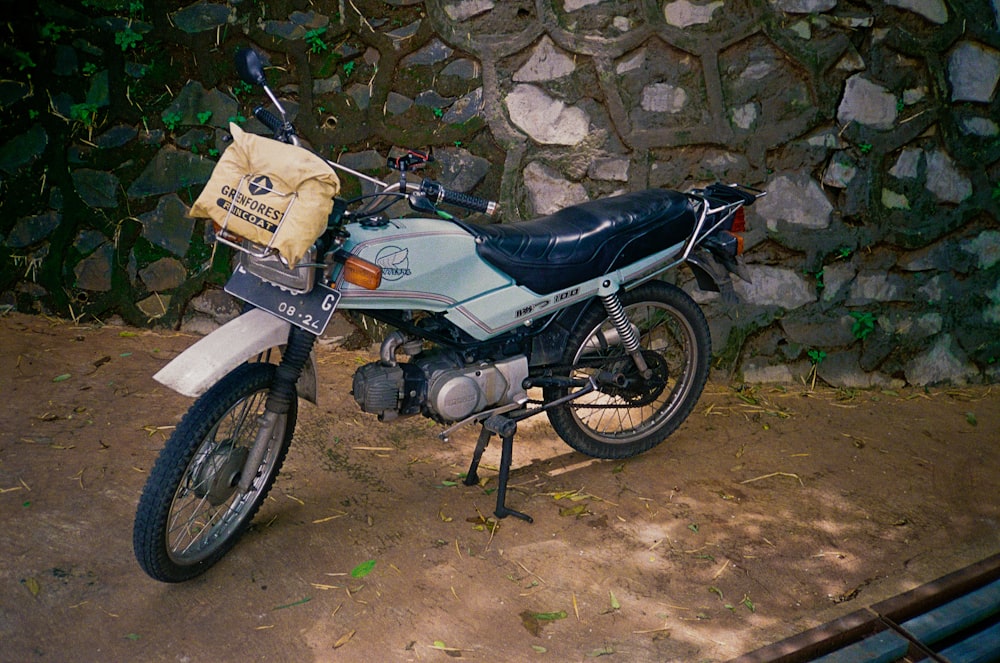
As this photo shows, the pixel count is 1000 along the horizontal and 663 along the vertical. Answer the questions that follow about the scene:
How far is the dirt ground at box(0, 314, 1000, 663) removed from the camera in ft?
8.86

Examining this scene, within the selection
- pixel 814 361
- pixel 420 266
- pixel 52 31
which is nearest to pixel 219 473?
pixel 420 266

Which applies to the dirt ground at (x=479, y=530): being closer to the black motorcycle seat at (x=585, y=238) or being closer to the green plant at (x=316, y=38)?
the black motorcycle seat at (x=585, y=238)

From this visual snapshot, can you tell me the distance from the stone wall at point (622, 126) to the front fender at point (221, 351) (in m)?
1.80

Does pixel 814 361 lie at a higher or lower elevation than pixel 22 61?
lower

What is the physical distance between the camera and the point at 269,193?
252cm

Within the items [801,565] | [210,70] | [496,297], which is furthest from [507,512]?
[210,70]

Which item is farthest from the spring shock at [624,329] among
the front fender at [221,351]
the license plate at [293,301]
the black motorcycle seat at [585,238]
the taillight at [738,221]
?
the front fender at [221,351]

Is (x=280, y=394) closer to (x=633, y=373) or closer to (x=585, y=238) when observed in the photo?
(x=585, y=238)

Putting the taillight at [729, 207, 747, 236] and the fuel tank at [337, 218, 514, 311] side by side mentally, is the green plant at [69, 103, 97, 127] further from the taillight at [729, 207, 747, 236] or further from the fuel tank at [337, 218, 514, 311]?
the taillight at [729, 207, 747, 236]

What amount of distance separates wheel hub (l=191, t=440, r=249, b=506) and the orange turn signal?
65 cm

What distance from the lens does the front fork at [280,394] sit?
2.86 m

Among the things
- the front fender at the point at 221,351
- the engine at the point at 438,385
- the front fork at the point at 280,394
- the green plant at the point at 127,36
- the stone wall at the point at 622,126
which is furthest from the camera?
the green plant at the point at 127,36

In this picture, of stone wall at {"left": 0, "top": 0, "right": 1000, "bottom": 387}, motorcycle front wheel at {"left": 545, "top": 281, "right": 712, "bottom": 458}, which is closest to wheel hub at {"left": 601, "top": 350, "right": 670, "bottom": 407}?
motorcycle front wheel at {"left": 545, "top": 281, "right": 712, "bottom": 458}

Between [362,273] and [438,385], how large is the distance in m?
0.55
